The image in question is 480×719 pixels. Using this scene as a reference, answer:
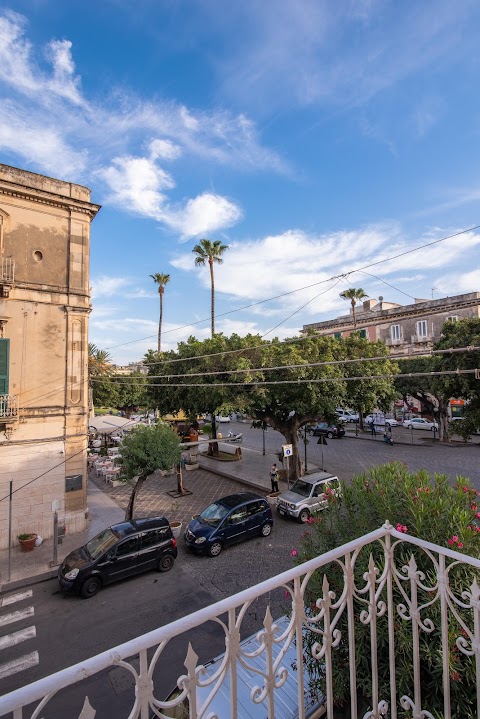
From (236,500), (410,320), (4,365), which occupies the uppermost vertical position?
(410,320)

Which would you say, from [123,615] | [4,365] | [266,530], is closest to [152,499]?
[266,530]

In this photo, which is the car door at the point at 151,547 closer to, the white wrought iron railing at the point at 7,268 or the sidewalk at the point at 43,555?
the sidewalk at the point at 43,555

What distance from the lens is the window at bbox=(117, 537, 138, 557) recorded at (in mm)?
11211

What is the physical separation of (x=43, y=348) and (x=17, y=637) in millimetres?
9278

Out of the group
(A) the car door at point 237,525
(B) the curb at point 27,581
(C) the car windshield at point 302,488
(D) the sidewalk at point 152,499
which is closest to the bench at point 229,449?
(D) the sidewalk at point 152,499

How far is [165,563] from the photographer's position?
11953mm

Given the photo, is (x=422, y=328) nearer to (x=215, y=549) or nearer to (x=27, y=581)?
(x=215, y=549)

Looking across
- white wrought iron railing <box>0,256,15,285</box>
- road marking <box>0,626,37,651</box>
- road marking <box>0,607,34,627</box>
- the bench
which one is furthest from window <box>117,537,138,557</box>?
the bench

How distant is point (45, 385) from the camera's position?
1448 cm

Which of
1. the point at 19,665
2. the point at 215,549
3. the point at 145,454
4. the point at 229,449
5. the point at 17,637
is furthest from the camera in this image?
the point at 229,449

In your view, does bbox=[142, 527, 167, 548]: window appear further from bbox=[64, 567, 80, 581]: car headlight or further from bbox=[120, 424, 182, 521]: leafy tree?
bbox=[120, 424, 182, 521]: leafy tree

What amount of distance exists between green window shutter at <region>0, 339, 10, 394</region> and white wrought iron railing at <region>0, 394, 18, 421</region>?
250 millimetres

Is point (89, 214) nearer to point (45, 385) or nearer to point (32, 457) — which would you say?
point (45, 385)

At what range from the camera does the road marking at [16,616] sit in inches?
375
